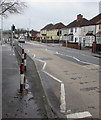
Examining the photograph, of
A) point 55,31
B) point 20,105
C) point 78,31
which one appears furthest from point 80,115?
point 55,31

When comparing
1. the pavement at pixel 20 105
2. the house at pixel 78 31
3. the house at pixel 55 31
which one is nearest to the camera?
the pavement at pixel 20 105

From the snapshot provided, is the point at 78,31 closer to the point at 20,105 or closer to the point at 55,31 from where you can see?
the point at 55,31

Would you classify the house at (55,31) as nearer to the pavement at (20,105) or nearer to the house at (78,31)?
the house at (78,31)

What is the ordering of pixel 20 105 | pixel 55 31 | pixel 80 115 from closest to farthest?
pixel 80 115 < pixel 20 105 < pixel 55 31

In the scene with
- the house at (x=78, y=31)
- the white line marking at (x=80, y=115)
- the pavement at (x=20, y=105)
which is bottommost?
the white line marking at (x=80, y=115)

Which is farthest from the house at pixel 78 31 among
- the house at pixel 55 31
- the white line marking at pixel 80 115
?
the white line marking at pixel 80 115

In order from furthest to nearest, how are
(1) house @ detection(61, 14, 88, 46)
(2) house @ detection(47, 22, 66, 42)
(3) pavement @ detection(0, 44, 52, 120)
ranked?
(2) house @ detection(47, 22, 66, 42) → (1) house @ detection(61, 14, 88, 46) → (3) pavement @ detection(0, 44, 52, 120)

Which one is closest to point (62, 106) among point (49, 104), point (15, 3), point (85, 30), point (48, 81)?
point (49, 104)

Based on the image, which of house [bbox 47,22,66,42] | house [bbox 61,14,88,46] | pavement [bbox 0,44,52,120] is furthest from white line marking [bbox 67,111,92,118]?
house [bbox 47,22,66,42]

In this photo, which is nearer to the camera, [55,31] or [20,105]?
[20,105]

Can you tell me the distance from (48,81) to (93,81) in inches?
79.6

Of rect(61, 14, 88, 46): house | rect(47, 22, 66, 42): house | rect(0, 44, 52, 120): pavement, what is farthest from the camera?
rect(47, 22, 66, 42): house

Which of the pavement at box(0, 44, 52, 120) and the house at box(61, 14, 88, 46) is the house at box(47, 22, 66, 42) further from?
the pavement at box(0, 44, 52, 120)

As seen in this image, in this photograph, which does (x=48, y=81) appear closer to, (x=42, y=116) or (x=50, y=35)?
(x=42, y=116)
